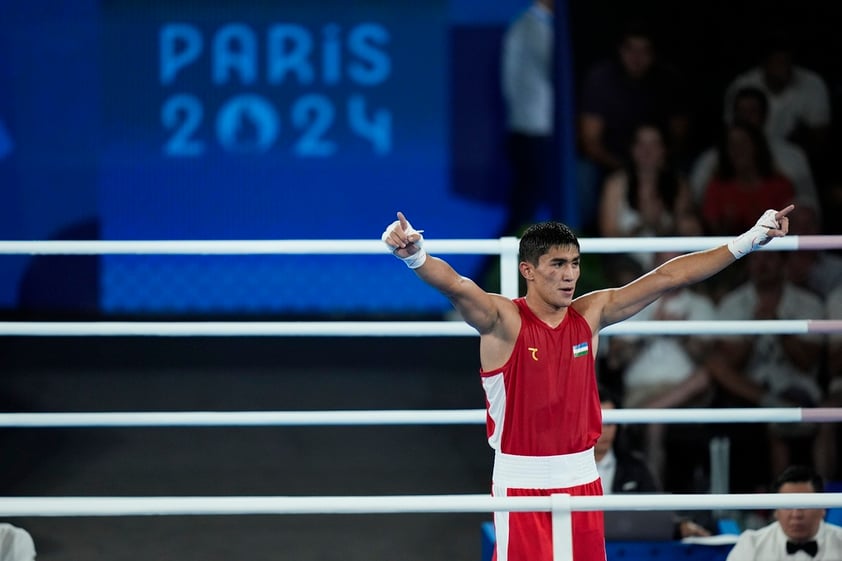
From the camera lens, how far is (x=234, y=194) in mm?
8336

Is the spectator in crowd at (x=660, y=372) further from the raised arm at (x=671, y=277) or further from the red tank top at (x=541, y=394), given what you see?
the red tank top at (x=541, y=394)

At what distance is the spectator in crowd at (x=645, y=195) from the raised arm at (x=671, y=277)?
9.78 ft

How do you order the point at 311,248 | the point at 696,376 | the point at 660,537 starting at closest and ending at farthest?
the point at 311,248 < the point at 660,537 < the point at 696,376

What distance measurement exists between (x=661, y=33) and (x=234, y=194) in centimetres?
293

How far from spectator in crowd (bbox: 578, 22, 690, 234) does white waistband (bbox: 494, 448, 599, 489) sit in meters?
3.72

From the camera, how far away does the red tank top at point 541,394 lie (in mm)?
3297

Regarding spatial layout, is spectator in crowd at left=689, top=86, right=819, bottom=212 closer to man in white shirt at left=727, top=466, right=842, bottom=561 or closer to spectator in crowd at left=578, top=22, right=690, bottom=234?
spectator in crowd at left=578, top=22, right=690, bottom=234

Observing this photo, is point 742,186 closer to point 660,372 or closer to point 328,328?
point 660,372

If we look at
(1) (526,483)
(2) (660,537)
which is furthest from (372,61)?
(1) (526,483)

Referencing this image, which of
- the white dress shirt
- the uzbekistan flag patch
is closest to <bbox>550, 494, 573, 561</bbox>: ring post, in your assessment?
the uzbekistan flag patch

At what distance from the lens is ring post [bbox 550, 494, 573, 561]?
2.98 metres

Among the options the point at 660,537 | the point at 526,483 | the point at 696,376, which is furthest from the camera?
the point at 696,376

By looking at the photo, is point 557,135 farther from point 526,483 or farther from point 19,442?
point 526,483

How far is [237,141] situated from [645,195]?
9.80 feet
